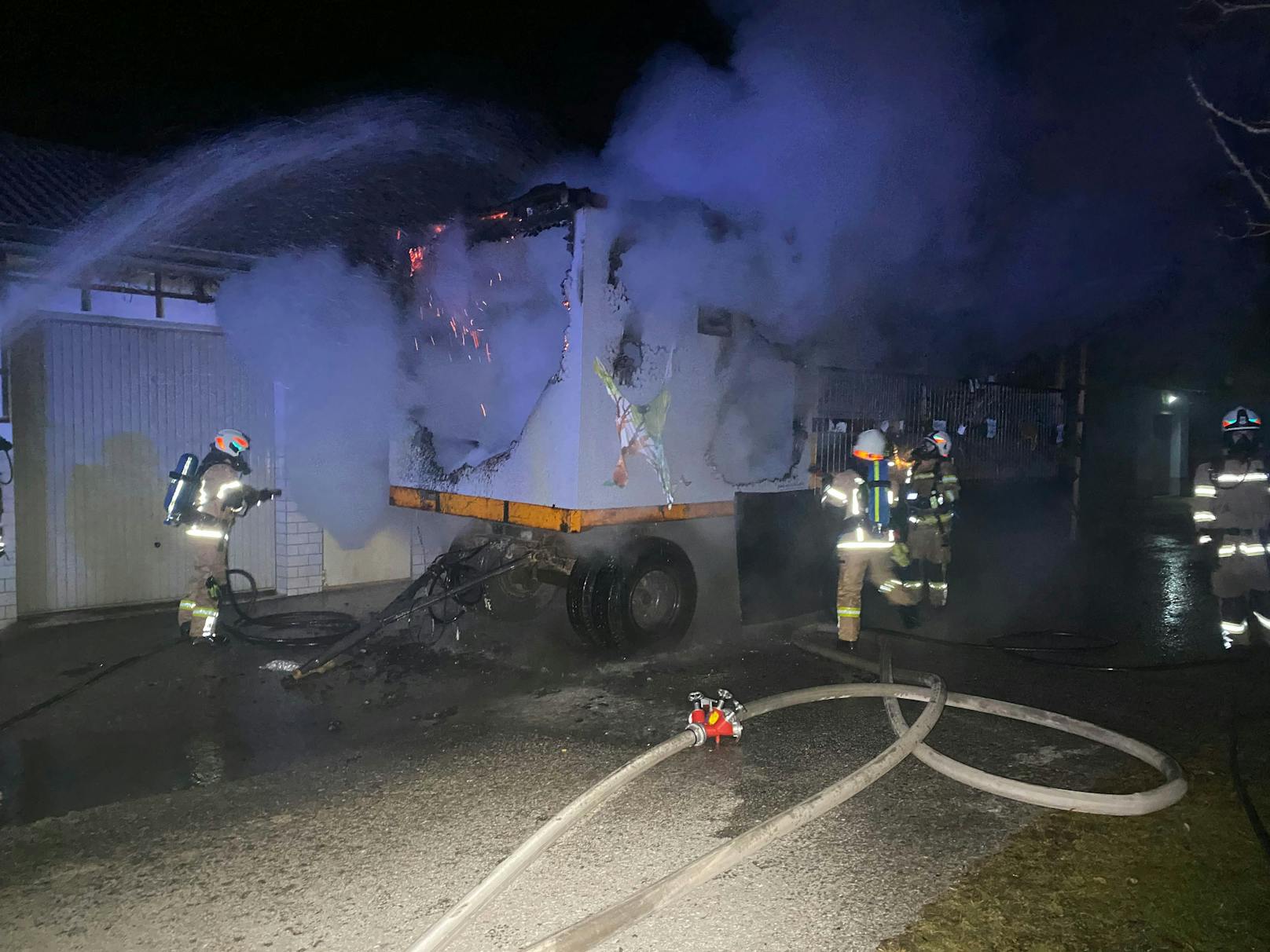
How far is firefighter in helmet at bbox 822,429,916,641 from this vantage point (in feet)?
22.3

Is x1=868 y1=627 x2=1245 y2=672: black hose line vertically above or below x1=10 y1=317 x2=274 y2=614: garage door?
below

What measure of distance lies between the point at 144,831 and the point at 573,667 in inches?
120

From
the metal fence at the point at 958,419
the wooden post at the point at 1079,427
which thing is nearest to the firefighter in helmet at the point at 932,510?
the metal fence at the point at 958,419

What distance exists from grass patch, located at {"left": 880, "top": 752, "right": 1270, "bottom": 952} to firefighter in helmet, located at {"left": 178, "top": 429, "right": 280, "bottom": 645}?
5713 millimetres

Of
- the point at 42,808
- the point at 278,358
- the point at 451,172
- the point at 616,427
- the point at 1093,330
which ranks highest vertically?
the point at 451,172

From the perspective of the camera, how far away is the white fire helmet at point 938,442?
823 centimetres

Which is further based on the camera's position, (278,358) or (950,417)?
(950,417)

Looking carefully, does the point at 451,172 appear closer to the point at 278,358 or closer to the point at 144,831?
the point at 278,358

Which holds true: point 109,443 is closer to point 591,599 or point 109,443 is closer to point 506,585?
point 506,585

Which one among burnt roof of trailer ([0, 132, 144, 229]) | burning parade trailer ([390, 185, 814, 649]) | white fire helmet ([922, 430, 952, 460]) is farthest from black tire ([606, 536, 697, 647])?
burnt roof of trailer ([0, 132, 144, 229])

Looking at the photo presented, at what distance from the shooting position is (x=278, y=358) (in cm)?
791

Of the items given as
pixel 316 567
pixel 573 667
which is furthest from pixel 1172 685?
pixel 316 567

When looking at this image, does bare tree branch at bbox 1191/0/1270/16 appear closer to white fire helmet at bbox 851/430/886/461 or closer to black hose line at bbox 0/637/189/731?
white fire helmet at bbox 851/430/886/461

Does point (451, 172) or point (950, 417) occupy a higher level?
point (451, 172)
